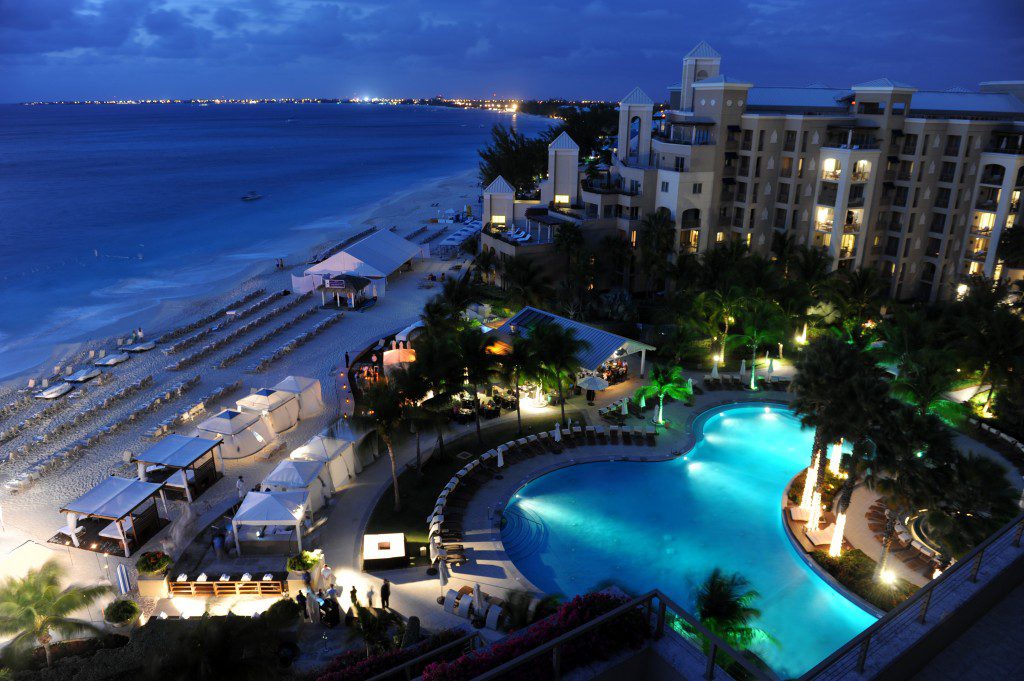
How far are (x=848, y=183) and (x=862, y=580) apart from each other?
3036cm

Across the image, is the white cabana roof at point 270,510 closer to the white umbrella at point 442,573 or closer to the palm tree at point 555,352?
the white umbrella at point 442,573

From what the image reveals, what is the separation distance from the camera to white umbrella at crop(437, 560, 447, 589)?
56.4 feet

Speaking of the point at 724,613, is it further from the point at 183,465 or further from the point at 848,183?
the point at 848,183

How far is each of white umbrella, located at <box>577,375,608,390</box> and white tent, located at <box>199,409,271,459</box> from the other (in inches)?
514

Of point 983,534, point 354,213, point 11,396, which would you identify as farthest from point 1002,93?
point 354,213

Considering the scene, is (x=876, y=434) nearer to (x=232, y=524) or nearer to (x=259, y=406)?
(x=232, y=524)

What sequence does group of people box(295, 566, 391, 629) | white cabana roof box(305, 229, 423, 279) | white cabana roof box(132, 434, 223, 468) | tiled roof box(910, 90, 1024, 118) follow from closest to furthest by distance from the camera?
group of people box(295, 566, 391, 629) < white cabana roof box(132, 434, 223, 468) < tiled roof box(910, 90, 1024, 118) < white cabana roof box(305, 229, 423, 279)

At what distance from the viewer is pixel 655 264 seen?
39906 millimetres

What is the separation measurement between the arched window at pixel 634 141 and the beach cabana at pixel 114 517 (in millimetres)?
39046

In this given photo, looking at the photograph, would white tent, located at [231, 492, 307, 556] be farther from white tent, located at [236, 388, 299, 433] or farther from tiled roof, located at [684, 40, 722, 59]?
tiled roof, located at [684, 40, 722, 59]

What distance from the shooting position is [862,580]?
1728 centimetres

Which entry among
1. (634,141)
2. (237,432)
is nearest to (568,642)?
(237,432)

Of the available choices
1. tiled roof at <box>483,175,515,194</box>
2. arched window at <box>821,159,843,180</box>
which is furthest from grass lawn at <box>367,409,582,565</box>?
tiled roof at <box>483,175,515,194</box>

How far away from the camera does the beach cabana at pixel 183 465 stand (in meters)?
21.9
